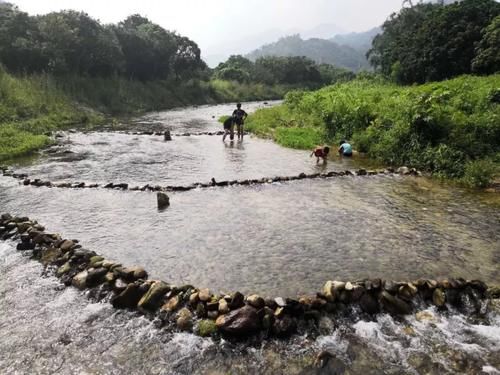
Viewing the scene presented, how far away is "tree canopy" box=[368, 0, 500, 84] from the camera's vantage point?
34.3m

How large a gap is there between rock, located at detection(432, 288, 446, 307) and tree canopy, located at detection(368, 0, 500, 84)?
31.0 metres

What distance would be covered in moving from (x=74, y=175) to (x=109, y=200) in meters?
4.81

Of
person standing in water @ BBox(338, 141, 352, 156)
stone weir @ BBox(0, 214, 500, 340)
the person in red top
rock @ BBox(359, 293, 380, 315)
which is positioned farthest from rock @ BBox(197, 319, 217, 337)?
person standing in water @ BBox(338, 141, 352, 156)

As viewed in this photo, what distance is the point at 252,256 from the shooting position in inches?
386

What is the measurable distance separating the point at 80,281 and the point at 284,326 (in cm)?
435

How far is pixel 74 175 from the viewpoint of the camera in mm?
18062

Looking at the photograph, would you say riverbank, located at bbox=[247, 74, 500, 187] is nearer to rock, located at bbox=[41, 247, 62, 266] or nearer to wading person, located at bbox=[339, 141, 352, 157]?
wading person, located at bbox=[339, 141, 352, 157]

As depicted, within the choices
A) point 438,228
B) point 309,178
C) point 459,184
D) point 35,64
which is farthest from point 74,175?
point 35,64

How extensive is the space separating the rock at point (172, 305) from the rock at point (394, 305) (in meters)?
3.72

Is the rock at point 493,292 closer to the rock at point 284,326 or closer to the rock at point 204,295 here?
Answer: the rock at point 284,326

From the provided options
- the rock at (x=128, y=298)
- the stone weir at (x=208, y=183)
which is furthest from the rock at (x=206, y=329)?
the stone weir at (x=208, y=183)

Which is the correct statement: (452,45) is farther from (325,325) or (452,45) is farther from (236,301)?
(236,301)

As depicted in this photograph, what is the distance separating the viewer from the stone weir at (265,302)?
23.1 ft

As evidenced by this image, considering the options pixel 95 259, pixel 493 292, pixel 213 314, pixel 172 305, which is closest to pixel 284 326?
pixel 213 314
